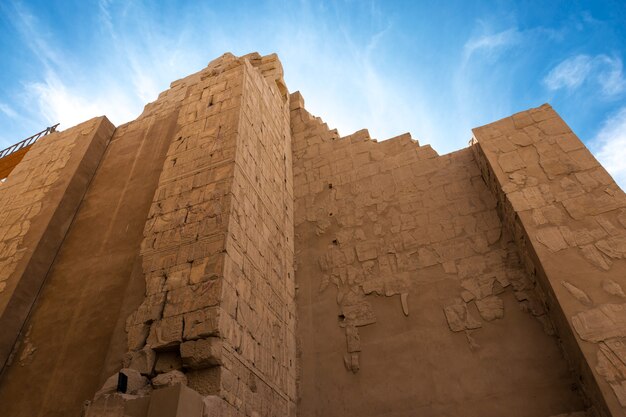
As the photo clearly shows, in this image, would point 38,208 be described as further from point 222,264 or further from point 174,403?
point 174,403

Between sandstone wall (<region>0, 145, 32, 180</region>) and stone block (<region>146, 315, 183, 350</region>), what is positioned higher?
sandstone wall (<region>0, 145, 32, 180</region>)

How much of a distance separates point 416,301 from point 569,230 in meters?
1.74

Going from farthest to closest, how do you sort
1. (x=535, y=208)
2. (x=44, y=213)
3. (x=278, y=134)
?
(x=278, y=134) → (x=44, y=213) → (x=535, y=208)

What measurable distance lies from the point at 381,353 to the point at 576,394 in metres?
1.83

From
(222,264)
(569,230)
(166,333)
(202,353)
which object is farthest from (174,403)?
(569,230)

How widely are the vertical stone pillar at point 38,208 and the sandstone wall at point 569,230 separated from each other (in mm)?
5350

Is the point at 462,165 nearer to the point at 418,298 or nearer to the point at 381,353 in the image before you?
the point at 418,298

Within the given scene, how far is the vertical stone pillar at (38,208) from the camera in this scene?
479cm

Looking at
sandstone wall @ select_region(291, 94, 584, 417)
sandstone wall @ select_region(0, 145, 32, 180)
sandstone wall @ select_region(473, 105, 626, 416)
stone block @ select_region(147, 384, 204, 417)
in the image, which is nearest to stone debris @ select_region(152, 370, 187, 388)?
stone block @ select_region(147, 384, 204, 417)

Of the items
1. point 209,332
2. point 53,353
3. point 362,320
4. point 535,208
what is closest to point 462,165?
point 535,208

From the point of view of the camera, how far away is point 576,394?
3.93 metres

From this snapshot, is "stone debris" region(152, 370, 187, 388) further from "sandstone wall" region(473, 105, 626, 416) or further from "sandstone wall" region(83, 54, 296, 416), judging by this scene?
"sandstone wall" region(473, 105, 626, 416)

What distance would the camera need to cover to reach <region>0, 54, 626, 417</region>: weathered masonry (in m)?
3.69

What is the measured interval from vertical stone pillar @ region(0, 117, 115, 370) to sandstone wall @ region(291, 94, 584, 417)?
3.07 metres
